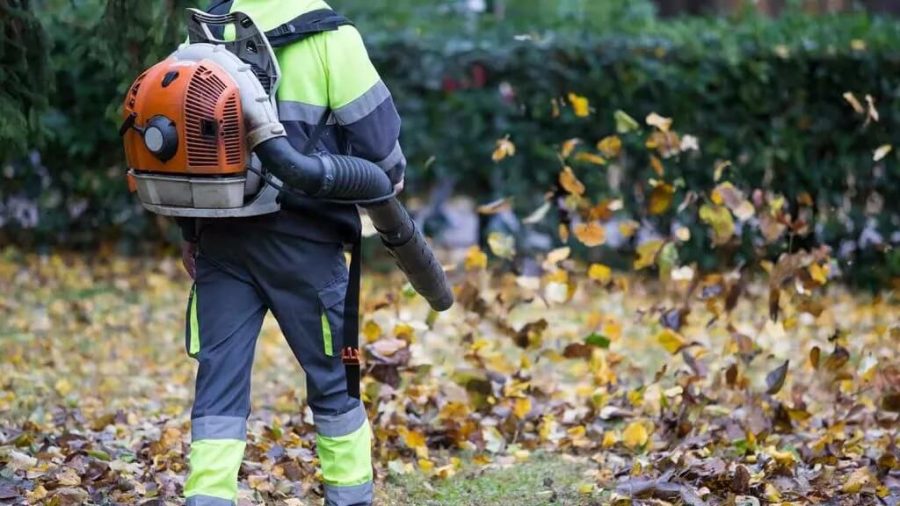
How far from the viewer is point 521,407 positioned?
210 inches

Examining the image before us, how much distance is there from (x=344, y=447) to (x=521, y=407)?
1.76 m

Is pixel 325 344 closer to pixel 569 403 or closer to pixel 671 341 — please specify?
pixel 671 341

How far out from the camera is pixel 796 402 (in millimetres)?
5254

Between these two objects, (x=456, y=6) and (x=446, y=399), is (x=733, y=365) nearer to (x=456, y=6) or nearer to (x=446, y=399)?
(x=446, y=399)

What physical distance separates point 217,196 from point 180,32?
1692 mm

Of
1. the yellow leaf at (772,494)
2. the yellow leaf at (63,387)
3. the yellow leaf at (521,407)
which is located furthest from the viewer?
the yellow leaf at (63,387)

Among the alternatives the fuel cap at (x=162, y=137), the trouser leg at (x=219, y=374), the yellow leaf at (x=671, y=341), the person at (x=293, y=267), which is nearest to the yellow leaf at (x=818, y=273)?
the yellow leaf at (x=671, y=341)

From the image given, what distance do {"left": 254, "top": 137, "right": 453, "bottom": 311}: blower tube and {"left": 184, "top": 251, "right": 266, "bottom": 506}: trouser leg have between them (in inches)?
15.8

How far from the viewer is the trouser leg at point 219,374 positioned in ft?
11.3

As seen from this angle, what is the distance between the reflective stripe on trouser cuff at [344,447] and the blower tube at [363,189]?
0.46 m

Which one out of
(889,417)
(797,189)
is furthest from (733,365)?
(797,189)

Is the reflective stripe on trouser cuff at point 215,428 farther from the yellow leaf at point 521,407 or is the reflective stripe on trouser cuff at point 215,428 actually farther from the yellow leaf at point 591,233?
the yellow leaf at point 591,233

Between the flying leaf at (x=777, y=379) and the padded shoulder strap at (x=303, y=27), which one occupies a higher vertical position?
the padded shoulder strap at (x=303, y=27)

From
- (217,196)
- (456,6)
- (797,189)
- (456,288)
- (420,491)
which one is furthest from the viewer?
(456,6)
